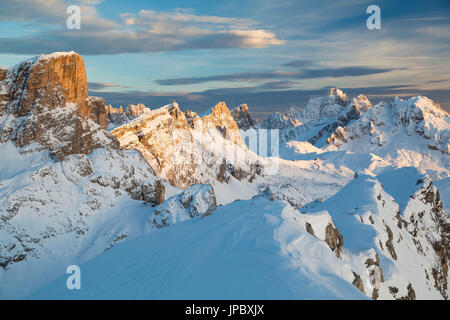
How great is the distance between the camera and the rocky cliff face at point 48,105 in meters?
79.6

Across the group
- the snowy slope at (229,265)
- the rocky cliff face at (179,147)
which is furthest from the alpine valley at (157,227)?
the rocky cliff face at (179,147)

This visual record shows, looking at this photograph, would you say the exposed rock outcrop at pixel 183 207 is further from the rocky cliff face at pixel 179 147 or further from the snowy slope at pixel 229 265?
the rocky cliff face at pixel 179 147

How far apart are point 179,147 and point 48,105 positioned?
7474 cm

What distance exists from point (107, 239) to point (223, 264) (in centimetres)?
5292

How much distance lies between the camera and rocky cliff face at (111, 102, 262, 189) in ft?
439

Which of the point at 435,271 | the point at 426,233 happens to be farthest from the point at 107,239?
the point at 426,233

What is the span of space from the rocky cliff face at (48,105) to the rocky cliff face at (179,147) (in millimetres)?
36723

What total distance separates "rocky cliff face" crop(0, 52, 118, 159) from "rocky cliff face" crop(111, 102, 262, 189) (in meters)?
36.7

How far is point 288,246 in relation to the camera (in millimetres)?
20375

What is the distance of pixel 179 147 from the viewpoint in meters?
154

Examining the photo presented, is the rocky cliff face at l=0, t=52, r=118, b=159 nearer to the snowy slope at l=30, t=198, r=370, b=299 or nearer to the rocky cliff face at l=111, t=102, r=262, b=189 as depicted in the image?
the rocky cliff face at l=111, t=102, r=262, b=189

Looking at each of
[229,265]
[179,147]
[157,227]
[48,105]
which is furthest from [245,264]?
[179,147]

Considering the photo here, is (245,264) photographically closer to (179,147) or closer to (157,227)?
(157,227)
